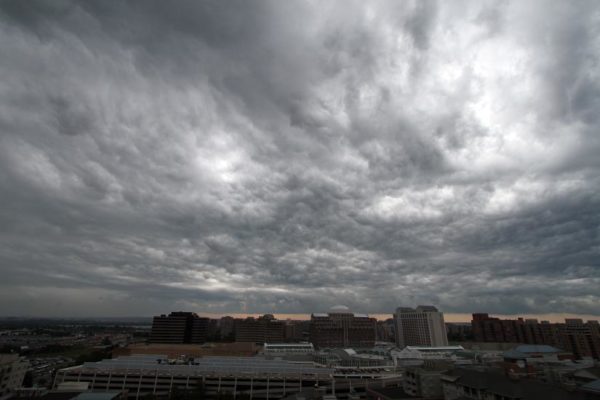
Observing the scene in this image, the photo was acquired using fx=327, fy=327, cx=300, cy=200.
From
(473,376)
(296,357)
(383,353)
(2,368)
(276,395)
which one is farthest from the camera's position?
(383,353)

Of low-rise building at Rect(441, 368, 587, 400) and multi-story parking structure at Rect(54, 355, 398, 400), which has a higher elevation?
low-rise building at Rect(441, 368, 587, 400)

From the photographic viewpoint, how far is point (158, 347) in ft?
582

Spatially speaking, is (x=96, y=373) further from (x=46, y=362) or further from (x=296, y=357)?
(x=46, y=362)

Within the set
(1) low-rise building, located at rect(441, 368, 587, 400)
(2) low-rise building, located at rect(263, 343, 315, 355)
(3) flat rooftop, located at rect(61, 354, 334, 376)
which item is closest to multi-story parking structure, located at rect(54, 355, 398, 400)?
(3) flat rooftop, located at rect(61, 354, 334, 376)

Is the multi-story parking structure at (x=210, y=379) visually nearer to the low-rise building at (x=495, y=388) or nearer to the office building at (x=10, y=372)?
the office building at (x=10, y=372)

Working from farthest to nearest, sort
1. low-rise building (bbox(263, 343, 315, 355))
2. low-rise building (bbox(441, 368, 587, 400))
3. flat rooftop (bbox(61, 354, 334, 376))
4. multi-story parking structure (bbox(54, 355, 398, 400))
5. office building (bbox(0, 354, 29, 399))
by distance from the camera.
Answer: low-rise building (bbox(263, 343, 315, 355))
flat rooftop (bbox(61, 354, 334, 376))
multi-story parking structure (bbox(54, 355, 398, 400))
office building (bbox(0, 354, 29, 399))
low-rise building (bbox(441, 368, 587, 400))

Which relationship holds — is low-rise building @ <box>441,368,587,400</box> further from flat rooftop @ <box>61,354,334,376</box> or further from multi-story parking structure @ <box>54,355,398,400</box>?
flat rooftop @ <box>61,354,334,376</box>

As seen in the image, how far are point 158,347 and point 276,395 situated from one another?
9628 cm

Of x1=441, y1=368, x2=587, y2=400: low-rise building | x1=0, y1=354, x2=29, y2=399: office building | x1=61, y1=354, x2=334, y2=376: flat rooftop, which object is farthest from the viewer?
x1=61, y1=354, x2=334, y2=376: flat rooftop

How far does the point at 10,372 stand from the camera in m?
103

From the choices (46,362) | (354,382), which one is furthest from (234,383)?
(46,362)

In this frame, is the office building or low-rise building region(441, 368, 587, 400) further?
the office building

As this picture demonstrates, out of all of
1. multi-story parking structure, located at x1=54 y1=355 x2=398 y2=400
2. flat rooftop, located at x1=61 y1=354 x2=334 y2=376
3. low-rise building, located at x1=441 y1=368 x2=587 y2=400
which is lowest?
multi-story parking structure, located at x1=54 y1=355 x2=398 y2=400

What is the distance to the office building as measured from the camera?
3960 inches
